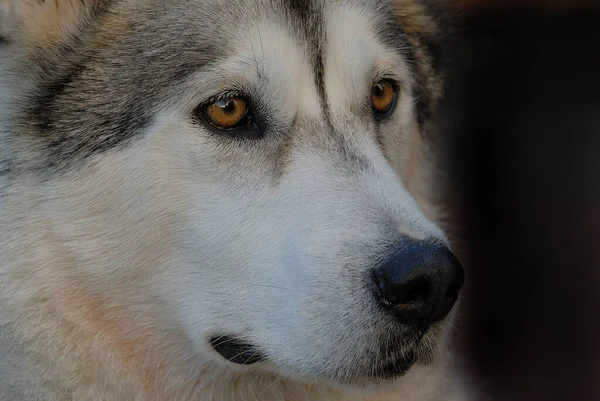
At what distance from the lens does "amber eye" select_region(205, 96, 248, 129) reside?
2.78 m

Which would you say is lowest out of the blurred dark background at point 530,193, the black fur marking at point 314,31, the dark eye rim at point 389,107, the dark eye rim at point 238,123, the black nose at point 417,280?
the blurred dark background at point 530,193

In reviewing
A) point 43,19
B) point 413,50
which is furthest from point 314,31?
point 43,19

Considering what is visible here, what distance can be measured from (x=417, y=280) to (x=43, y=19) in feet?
4.83

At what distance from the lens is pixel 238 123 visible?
2.82 meters

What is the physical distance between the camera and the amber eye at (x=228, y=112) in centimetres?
278

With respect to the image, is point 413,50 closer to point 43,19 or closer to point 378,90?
point 378,90

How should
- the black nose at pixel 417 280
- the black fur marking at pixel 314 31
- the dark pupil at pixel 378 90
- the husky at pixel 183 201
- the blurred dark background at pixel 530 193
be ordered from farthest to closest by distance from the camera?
the blurred dark background at pixel 530 193, the dark pupil at pixel 378 90, the black fur marking at pixel 314 31, the husky at pixel 183 201, the black nose at pixel 417 280

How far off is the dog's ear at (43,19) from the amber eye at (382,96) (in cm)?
98

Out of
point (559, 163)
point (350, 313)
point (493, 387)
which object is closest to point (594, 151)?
point (559, 163)

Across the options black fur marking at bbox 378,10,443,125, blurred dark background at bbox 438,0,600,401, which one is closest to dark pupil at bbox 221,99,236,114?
black fur marking at bbox 378,10,443,125

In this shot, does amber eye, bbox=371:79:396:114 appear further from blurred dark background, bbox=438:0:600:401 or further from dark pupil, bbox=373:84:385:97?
blurred dark background, bbox=438:0:600:401

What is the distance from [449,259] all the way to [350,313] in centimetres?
33

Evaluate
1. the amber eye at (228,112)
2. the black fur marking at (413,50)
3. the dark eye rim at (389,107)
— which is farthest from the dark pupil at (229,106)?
the black fur marking at (413,50)

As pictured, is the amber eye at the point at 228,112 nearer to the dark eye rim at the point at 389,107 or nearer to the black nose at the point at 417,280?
the dark eye rim at the point at 389,107
